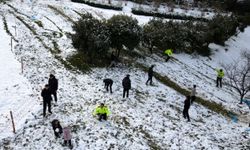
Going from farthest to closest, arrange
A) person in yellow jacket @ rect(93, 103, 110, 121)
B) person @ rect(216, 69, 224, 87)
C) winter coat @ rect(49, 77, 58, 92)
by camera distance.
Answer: person @ rect(216, 69, 224, 87) → winter coat @ rect(49, 77, 58, 92) → person in yellow jacket @ rect(93, 103, 110, 121)

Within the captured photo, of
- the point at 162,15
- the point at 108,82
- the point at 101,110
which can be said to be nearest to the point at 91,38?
the point at 108,82

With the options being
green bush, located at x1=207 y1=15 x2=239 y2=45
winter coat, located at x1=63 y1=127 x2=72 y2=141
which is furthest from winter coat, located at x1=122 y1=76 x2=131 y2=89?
green bush, located at x1=207 y1=15 x2=239 y2=45

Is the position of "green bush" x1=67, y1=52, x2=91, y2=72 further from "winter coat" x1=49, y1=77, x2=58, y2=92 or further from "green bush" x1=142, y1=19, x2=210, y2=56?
"green bush" x1=142, y1=19, x2=210, y2=56

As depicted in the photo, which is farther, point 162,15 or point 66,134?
point 162,15

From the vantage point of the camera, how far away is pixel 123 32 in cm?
3231

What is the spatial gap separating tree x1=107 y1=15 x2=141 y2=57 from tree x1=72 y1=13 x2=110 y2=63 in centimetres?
110

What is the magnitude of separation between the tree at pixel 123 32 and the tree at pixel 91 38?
43.5 inches

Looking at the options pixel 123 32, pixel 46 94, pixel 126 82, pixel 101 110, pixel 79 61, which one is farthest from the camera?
pixel 123 32

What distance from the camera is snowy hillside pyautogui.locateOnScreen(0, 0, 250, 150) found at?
1952cm

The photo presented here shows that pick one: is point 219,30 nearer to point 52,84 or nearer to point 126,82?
point 126,82

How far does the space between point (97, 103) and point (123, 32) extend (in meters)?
11.0

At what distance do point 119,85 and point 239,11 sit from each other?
52362 mm

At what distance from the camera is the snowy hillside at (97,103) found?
19.5 metres

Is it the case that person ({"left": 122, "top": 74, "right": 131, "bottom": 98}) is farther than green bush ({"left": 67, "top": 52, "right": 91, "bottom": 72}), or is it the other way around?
green bush ({"left": 67, "top": 52, "right": 91, "bottom": 72})
